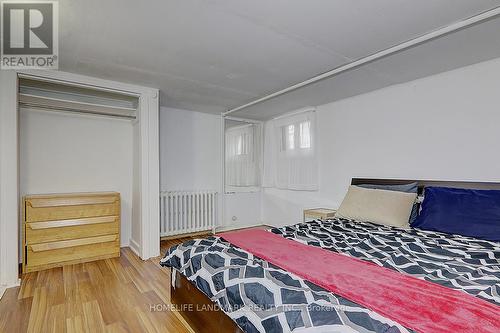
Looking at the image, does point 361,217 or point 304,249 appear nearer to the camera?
point 304,249

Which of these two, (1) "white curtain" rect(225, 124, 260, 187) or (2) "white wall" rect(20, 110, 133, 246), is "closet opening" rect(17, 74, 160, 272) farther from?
(1) "white curtain" rect(225, 124, 260, 187)

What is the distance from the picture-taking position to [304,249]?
74.7 inches

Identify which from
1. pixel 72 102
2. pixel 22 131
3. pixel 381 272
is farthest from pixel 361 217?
pixel 22 131

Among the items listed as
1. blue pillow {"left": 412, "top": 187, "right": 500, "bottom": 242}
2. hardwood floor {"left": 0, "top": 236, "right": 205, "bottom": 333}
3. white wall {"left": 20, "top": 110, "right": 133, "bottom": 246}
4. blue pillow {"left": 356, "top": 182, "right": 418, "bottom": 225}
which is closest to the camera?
hardwood floor {"left": 0, "top": 236, "right": 205, "bottom": 333}

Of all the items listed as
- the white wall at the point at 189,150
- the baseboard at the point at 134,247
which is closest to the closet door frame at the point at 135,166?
the baseboard at the point at 134,247

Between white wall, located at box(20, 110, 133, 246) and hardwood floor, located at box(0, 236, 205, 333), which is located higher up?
white wall, located at box(20, 110, 133, 246)

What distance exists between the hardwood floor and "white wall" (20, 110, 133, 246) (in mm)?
1048

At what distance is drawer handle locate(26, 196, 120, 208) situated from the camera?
9.69 ft

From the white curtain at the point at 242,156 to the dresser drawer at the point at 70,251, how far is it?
2366 mm

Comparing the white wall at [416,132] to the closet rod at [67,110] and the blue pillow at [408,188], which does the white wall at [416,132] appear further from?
the closet rod at [67,110]

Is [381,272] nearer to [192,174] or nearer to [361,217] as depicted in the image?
[361,217]

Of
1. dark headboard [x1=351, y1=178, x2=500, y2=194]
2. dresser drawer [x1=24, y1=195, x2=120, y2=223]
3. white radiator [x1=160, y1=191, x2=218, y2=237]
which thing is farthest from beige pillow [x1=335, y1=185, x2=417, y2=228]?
dresser drawer [x1=24, y1=195, x2=120, y2=223]

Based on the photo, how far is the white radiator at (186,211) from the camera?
167 inches

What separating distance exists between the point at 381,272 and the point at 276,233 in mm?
1038
